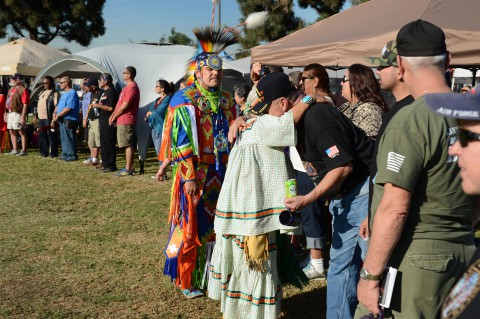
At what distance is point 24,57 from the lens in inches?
623

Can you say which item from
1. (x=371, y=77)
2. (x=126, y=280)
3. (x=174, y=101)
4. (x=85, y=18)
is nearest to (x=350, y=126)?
(x=371, y=77)

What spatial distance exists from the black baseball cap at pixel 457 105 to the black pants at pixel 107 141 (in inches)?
364

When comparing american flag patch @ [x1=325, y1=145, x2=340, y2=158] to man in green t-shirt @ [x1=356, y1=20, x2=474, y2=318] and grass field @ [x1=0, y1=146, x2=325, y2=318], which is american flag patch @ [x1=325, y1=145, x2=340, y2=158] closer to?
man in green t-shirt @ [x1=356, y1=20, x2=474, y2=318]

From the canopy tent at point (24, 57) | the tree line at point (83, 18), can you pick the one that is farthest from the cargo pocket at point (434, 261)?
the tree line at point (83, 18)

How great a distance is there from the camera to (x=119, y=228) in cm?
636

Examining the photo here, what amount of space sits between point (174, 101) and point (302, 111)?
1324mm

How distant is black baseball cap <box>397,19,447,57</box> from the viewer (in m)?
Result: 2.02

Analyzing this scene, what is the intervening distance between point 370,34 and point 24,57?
12.1 metres

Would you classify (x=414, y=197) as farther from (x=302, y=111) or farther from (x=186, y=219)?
(x=186, y=219)

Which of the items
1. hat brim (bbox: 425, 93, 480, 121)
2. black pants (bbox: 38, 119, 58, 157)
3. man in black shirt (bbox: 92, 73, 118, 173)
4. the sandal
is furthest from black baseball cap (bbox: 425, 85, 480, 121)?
black pants (bbox: 38, 119, 58, 157)

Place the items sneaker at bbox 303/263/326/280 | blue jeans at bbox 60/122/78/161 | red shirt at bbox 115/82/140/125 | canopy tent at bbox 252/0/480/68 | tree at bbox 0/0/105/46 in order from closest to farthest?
sneaker at bbox 303/263/326/280, canopy tent at bbox 252/0/480/68, red shirt at bbox 115/82/140/125, blue jeans at bbox 60/122/78/161, tree at bbox 0/0/105/46

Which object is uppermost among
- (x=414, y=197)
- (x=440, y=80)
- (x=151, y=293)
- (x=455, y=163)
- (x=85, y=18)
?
(x=85, y=18)

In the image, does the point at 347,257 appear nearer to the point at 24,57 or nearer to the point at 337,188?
the point at 337,188

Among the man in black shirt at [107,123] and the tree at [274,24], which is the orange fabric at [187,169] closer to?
the man in black shirt at [107,123]
